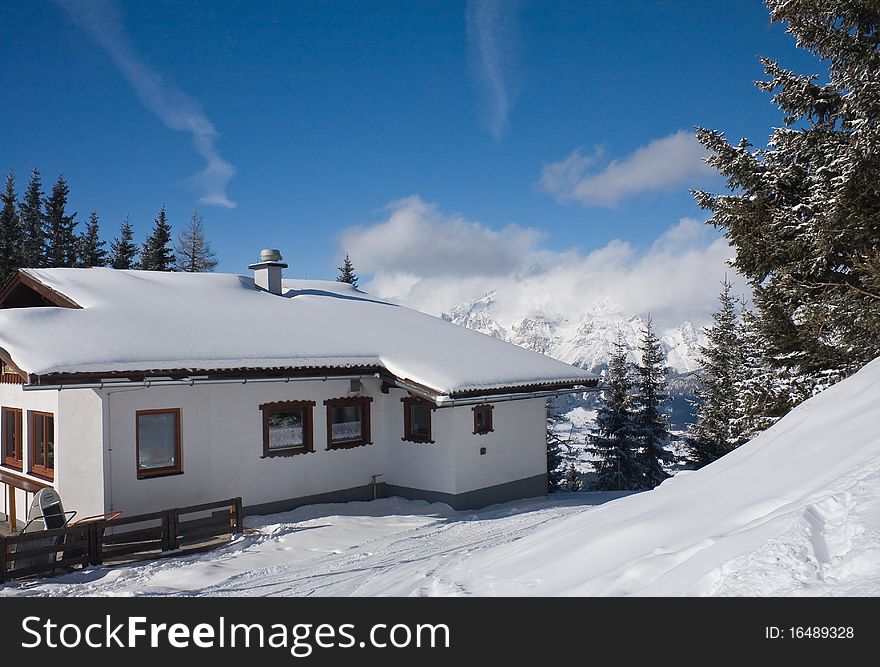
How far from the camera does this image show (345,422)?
13.9 metres

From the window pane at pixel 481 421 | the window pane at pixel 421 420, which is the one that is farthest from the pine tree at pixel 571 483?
the window pane at pixel 421 420

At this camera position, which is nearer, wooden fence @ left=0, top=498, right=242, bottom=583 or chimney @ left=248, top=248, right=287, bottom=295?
wooden fence @ left=0, top=498, right=242, bottom=583

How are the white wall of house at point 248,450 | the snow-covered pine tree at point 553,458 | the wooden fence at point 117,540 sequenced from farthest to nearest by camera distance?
the snow-covered pine tree at point 553,458, the white wall of house at point 248,450, the wooden fence at point 117,540

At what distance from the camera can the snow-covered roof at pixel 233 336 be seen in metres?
10.0

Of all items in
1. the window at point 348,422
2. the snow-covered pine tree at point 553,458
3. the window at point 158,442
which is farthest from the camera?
the snow-covered pine tree at point 553,458

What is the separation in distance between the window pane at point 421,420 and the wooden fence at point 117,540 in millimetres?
4404

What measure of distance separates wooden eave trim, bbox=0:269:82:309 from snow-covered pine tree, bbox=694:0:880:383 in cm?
1339

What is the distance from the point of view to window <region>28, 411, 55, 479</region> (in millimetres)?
11164

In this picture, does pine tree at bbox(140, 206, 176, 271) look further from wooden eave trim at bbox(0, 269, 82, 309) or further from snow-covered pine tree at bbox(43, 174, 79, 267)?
wooden eave trim at bbox(0, 269, 82, 309)

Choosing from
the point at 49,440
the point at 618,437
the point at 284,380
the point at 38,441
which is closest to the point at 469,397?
the point at 284,380

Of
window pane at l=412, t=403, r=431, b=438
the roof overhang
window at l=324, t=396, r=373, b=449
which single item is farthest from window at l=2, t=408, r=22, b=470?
window pane at l=412, t=403, r=431, b=438

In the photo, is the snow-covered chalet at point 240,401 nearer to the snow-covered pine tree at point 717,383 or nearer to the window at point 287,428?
the window at point 287,428

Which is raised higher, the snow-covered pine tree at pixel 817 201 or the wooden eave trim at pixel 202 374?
the snow-covered pine tree at pixel 817 201
